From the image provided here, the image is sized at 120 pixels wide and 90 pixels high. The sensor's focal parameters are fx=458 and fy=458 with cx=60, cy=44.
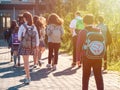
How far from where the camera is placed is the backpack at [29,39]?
1165cm

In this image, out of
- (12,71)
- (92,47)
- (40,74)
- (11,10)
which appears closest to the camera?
(92,47)

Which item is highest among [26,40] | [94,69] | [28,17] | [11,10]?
[11,10]

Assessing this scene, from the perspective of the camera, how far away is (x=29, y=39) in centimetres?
1168

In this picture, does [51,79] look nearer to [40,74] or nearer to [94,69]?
[40,74]

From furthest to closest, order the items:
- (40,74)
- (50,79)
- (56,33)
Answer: (56,33), (40,74), (50,79)

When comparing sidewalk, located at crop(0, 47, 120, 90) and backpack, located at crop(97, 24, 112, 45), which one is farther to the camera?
backpack, located at crop(97, 24, 112, 45)

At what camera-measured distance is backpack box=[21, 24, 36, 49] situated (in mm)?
11648

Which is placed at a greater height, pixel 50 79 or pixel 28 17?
pixel 28 17

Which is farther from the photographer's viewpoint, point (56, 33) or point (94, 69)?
point (56, 33)

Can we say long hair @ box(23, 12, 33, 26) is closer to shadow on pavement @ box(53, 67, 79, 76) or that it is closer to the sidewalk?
the sidewalk

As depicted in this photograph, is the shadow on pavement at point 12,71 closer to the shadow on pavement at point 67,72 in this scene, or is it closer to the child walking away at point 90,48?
the shadow on pavement at point 67,72

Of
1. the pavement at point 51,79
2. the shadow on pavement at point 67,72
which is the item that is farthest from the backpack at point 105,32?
the shadow on pavement at point 67,72

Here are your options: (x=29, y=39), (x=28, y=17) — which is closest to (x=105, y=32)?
(x=29, y=39)

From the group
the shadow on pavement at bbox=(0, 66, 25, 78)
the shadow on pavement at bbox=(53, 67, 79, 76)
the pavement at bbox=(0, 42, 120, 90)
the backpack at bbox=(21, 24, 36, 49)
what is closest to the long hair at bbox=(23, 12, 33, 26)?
the backpack at bbox=(21, 24, 36, 49)
